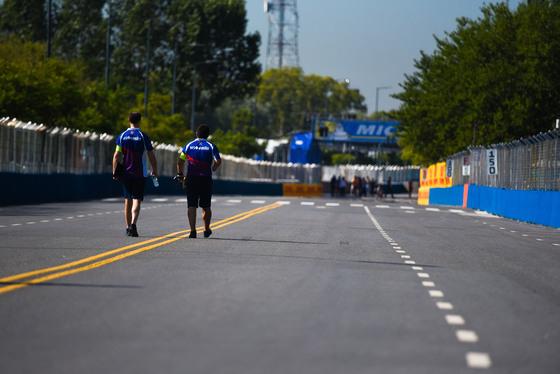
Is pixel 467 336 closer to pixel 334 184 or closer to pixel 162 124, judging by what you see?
pixel 162 124

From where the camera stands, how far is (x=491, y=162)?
40.1m

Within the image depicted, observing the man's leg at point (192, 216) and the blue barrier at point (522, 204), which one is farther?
the blue barrier at point (522, 204)

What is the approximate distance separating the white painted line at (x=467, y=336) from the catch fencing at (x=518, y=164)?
2100cm

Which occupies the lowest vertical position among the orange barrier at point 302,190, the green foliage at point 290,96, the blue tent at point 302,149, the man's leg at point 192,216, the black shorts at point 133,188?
the orange barrier at point 302,190

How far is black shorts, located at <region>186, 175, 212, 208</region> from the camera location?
690 inches

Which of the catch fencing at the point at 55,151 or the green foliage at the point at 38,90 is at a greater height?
the green foliage at the point at 38,90

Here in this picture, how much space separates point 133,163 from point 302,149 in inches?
3692

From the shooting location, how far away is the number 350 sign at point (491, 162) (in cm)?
3944

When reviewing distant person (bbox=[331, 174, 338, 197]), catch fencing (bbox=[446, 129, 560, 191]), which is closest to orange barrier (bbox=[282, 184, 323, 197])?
distant person (bbox=[331, 174, 338, 197])

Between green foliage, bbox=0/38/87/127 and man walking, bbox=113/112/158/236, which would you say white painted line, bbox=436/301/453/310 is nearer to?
man walking, bbox=113/112/158/236

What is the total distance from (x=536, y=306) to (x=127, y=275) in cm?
407

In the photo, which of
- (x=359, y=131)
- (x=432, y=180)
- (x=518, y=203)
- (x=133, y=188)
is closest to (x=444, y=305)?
(x=133, y=188)

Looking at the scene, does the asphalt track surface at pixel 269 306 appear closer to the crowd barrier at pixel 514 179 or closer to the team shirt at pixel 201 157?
the team shirt at pixel 201 157

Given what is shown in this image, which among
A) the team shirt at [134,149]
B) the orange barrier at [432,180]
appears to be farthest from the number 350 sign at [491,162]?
the team shirt at [134,149]
